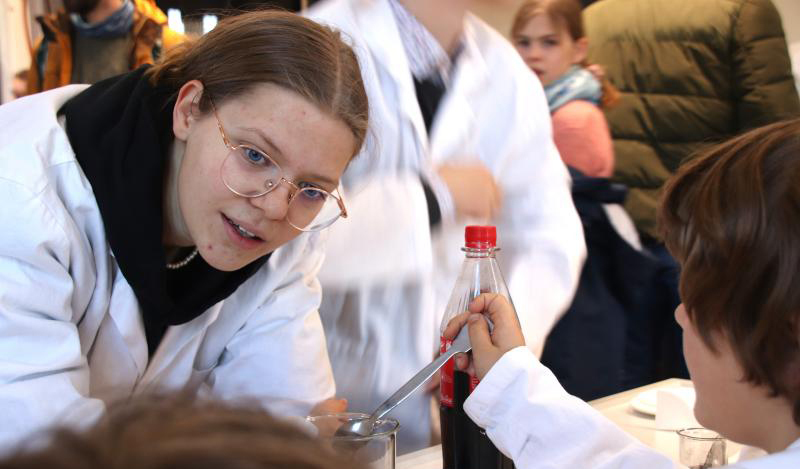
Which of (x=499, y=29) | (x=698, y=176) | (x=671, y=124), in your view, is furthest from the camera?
(x=671, y=124)

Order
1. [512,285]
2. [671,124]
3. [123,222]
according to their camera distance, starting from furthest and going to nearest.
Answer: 1. [671,124]
2. [512,285]
3. [123,222]

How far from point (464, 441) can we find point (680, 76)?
6.06ft

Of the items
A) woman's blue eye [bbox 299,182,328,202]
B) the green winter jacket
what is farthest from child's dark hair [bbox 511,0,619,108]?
woman's blue eye [bbox 299,182,328,202]

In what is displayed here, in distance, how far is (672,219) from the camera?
75 centimetres

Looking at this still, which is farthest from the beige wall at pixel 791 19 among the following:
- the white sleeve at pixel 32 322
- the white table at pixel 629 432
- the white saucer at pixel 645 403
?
the white sleeve at pixel 32 322

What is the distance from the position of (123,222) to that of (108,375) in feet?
0.71

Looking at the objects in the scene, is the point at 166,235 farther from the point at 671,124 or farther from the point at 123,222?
the point at 671,124

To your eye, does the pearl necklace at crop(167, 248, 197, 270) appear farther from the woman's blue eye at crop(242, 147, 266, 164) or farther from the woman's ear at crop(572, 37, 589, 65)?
the woman's ear at crop(572, 37, 589, 65)

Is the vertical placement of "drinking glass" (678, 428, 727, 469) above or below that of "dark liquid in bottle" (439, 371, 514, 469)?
below

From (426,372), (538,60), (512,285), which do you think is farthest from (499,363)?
(538,60)

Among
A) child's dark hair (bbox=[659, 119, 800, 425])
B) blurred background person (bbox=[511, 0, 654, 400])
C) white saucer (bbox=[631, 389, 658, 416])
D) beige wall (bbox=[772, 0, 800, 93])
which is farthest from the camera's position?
beige wall (bbox=[772, 0, 800, 93])

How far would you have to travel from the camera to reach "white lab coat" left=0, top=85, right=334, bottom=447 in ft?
2.63

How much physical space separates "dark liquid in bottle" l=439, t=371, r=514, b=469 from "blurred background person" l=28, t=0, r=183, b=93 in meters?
0.90

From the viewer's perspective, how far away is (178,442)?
241mm
